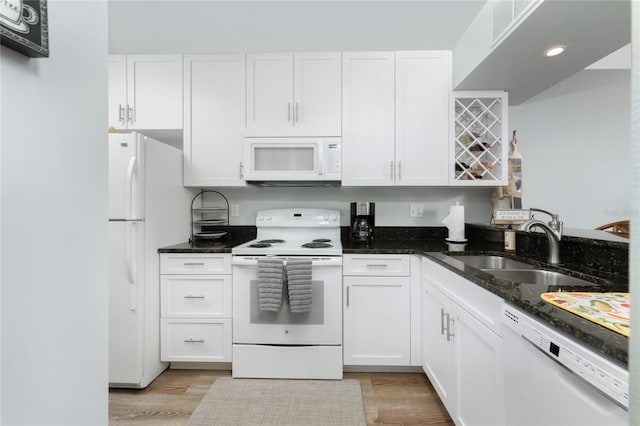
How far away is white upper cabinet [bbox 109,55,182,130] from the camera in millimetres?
2367

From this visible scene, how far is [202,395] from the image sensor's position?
1.88 meters

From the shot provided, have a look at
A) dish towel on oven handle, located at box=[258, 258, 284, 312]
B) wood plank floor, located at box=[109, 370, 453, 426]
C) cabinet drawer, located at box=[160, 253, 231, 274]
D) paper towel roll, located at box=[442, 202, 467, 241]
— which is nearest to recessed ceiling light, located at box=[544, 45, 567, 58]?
paper towel roll, located at box=[442, 202, 467, 241]

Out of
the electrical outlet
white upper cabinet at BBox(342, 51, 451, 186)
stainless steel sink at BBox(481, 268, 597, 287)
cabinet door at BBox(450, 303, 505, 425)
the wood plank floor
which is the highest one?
white upper cabinet at BBox(342, 51, 451, 186)

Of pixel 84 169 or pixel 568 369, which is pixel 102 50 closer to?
pixel 84 169

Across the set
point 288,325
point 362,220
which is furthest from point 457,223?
point 288,325

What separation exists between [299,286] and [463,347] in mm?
991

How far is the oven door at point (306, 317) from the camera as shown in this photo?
2.01 meters

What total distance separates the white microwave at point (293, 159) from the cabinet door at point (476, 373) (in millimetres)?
1319

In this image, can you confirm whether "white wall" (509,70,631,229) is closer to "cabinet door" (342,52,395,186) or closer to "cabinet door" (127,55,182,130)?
"cabinet door" (342,52,395,186)

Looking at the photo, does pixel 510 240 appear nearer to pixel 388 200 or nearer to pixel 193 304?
pixel 388 200

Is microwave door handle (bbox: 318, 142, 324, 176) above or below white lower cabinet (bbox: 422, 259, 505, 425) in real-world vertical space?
above

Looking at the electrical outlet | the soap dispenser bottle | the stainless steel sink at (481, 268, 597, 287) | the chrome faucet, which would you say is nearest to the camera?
the stainless steel sink at (481, 268, 597, 287)

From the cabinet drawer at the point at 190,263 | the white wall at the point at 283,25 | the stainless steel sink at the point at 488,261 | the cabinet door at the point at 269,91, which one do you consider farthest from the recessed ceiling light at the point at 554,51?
the cabinet drawer at the point at 190,263

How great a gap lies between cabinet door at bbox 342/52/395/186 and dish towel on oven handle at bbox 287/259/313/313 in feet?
2.66
